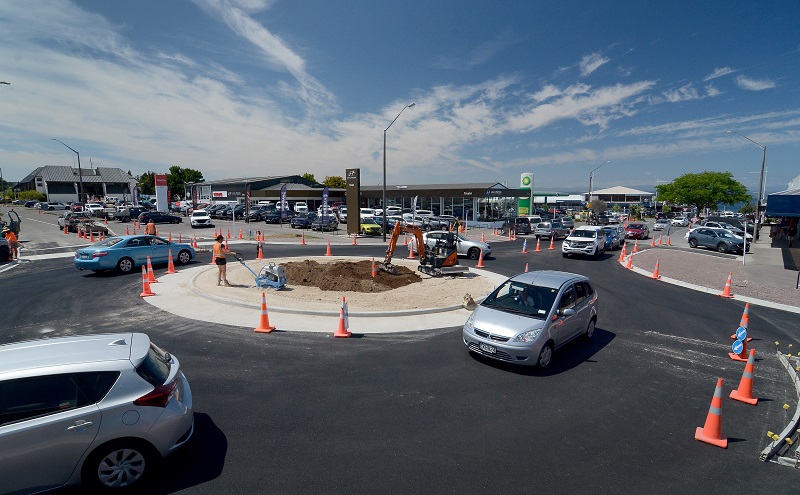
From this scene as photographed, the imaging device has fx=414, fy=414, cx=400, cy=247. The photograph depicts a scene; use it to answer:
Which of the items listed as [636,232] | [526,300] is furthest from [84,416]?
[636,232]

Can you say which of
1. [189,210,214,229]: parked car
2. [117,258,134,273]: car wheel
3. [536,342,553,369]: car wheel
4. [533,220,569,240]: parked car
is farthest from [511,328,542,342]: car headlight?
[189,210,214,229]: parked car

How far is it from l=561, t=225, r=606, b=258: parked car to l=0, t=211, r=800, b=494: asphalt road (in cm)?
1263

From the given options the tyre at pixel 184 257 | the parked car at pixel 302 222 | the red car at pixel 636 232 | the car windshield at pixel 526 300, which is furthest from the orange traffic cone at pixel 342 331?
the red car at pixel 636 232

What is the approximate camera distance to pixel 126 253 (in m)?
16.7

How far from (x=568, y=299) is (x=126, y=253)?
1665cm

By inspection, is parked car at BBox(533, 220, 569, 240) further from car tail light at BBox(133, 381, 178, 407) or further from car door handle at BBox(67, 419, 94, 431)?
car door handle at BBox(67, 419, 94, 431)

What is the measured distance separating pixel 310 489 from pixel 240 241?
28540mm

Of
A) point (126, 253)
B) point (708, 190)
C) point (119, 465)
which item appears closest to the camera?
point (119, 465)

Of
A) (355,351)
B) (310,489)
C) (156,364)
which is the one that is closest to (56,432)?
(156,364)

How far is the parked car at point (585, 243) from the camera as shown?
78.9 feet

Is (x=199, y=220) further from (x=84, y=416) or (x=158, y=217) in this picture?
(x=84, y=416)

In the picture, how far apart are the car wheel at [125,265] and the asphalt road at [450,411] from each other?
5243 mm

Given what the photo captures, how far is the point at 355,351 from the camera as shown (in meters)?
8.74

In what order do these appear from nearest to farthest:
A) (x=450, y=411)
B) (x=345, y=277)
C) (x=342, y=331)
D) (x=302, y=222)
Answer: (x=450, y=411) < (x=342, y=331) < (x=345, y=277) < (x=302, y=222)
